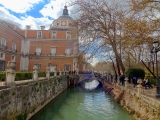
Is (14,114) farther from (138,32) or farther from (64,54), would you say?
(64,54)

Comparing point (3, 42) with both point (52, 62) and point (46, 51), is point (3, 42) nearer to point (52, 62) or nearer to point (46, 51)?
point (46, 51)

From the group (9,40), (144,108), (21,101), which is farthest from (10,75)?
(9,40)

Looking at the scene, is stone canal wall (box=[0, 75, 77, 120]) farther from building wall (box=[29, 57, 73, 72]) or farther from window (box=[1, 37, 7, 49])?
building wall (box=[29, 57, 73, 72])

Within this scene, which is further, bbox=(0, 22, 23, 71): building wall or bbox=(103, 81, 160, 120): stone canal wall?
bbox=(0, 22, 23, 71): building wall

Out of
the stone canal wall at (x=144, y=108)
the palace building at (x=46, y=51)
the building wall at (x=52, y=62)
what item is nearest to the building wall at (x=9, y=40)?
the palace building at (x=46, y=51)

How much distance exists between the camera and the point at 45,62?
34.9 m

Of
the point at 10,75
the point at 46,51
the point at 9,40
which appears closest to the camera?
the point at 10,75

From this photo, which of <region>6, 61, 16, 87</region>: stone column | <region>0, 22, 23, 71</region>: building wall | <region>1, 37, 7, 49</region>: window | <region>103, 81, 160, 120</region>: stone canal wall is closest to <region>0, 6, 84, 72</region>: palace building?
<region>0, 22, 23, 71</region>: building wall

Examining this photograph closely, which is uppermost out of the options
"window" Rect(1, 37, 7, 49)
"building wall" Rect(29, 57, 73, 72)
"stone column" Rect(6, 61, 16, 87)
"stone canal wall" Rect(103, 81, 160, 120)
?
"window" Rect(1, 37, 7, 49)

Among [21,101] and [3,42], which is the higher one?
[3,42]

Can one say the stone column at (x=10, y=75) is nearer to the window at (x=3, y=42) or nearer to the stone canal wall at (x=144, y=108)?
the stone canal wall at (x=144, y=108)

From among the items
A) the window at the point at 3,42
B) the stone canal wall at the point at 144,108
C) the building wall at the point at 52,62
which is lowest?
the stone canal wall at the point at 144,108

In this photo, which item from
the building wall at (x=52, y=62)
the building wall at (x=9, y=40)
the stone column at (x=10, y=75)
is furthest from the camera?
the building wall at (x=52, y=62)

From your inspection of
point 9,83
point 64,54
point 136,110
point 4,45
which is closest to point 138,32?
point 136,110
